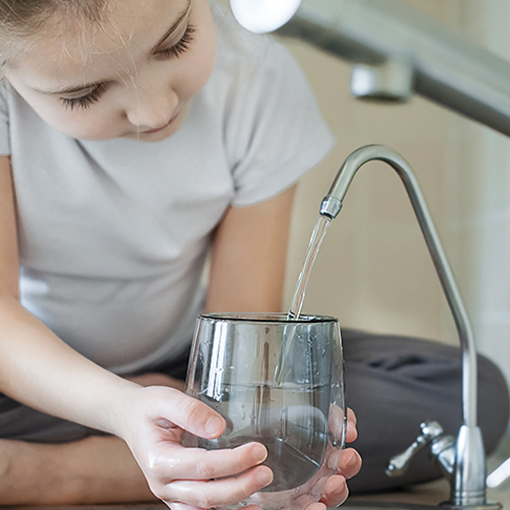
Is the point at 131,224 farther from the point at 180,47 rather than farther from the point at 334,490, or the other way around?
the point at 334,490

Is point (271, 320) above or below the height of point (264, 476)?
above

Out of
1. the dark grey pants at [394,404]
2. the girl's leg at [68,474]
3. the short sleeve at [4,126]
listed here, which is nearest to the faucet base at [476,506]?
the dark grey pants at [394,404]

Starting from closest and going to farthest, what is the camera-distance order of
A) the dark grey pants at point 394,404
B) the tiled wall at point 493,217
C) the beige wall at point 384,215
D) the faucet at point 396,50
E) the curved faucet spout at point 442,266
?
the faucet at point 396,50 → the curved faucet spout at point 442,266 → the dark grey pants at point 394,404 → the tiled wall at point 493,217 → the beige wall at point 384,215

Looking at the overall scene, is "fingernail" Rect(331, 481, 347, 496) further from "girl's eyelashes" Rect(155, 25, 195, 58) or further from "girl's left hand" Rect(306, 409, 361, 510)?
"girl's eyelashes" Rect(155, 25, 195, 58)

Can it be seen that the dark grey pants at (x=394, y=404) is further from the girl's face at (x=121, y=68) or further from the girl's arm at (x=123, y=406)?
the girl's face at (x=121, y=68)

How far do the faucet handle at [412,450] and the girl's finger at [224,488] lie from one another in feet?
1.02

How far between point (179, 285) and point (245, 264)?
0.11 m

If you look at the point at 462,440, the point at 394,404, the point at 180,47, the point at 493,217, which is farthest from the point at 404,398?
the point at 493,217

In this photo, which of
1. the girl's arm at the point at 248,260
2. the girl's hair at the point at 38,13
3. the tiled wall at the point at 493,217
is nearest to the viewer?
the girl's hair at the point at 38,13

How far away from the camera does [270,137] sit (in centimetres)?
91

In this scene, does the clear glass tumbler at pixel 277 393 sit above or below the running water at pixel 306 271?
below

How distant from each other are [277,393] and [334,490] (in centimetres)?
11

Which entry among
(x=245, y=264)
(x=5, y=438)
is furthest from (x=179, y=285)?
(x=5, y=438)

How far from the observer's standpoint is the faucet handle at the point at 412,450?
70 centimetres
